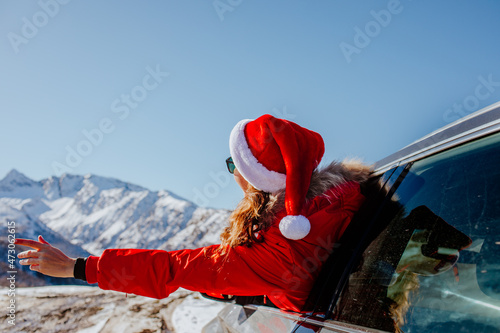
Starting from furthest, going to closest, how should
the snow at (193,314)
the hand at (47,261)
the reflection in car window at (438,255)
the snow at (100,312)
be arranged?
the snow at (193,314), the snow at (100,312), the hand at (47,261), the reflection in car window at (438,255)

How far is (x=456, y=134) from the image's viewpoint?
114 centimetres

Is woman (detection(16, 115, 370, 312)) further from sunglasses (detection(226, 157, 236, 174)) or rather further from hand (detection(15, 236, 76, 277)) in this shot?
sunglasses (detection(226, 157, 236, 174))

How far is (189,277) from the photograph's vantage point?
1640 millimetres

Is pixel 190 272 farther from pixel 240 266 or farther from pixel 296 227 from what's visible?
pixel 296 227

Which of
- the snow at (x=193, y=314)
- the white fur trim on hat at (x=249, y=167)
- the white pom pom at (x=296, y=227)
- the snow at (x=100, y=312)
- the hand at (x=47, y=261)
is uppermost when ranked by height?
the white fur trim on hat at (x=249, y=167)

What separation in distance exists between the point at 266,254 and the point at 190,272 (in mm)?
404

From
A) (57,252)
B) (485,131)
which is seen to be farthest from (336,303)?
(57,252)

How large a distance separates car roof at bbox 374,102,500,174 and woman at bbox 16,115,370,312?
15.0 inches

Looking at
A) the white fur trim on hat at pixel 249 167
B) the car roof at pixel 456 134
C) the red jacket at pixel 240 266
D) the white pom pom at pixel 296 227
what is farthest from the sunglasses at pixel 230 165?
the car roof at pixel 456 134

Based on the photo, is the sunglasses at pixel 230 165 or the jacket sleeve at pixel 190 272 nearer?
the jacket sleeve at pixel 190 272

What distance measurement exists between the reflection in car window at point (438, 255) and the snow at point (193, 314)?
5.66 feet

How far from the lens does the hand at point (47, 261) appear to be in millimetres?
1657

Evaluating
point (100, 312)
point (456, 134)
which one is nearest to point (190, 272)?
point (456, 134)

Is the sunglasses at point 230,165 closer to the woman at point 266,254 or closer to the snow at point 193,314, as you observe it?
the woman at point 266,254
